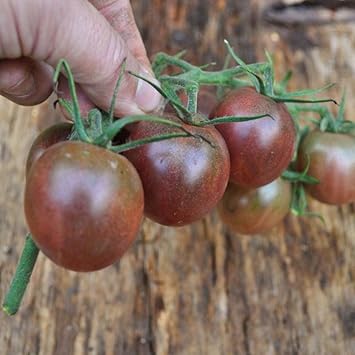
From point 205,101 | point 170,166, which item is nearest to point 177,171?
point 170,166

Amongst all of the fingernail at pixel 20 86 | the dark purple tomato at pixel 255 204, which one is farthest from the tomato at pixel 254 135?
the fingernail at pixel 20 86

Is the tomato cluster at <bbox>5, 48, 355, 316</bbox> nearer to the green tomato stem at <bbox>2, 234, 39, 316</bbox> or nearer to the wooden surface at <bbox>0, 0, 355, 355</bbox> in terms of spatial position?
the green tomato stem at <bbox>2, 234, 39, 316</bbox>

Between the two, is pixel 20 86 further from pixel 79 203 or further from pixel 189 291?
pixel 189 291

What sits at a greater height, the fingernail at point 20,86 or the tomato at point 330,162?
the fingernail at point 20,86

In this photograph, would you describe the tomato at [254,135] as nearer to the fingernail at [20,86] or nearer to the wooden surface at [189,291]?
the fingernail at [20,86]

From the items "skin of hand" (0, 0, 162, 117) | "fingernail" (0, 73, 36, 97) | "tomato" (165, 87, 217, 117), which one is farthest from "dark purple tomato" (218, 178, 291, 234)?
"fingernail" (0, 73, 36, 97)

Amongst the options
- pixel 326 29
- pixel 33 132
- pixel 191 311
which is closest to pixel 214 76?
pixel 191 311
